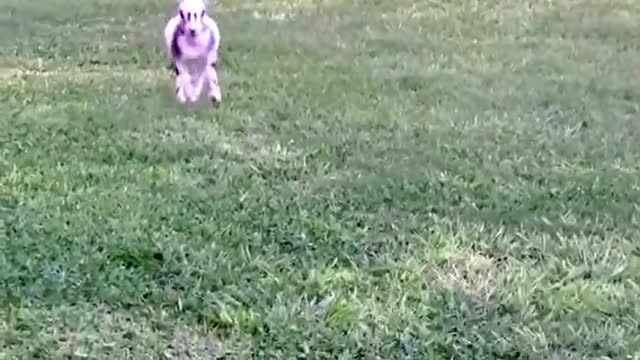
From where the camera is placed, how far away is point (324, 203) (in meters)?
4.55

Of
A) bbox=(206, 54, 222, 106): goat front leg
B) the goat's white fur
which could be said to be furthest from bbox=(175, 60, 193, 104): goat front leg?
bbox=(206, 54, 222, 106): goat front leg

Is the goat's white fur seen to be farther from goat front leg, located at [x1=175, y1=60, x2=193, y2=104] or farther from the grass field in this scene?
the grass field

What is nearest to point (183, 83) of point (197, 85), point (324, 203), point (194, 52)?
point (197, 85)

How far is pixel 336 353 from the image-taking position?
10.7 ft

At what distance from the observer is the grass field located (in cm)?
339

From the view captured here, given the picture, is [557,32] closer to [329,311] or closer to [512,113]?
[512,113]

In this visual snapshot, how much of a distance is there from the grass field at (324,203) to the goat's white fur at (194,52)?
6.5 inches

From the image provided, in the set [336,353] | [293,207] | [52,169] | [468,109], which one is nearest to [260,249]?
[293,207]

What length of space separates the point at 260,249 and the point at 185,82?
7.86ft

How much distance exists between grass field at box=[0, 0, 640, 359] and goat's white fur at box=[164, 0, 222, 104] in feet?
0.54

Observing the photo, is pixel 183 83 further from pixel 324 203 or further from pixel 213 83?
pixel 324 203

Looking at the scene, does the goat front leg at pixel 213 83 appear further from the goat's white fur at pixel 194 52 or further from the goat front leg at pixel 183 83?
the goat front leg at pixel 183 83

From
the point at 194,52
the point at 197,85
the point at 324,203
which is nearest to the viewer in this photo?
the point at 324,203

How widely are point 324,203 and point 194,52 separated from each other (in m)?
1.86
